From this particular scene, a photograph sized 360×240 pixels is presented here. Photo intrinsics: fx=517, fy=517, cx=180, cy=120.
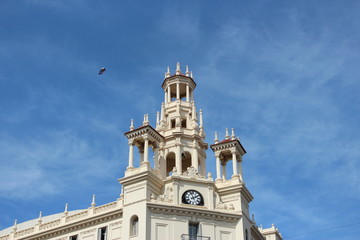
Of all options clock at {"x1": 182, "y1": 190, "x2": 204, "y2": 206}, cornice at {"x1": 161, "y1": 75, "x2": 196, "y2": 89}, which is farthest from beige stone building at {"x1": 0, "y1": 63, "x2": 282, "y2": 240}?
cornice at {"x1": 161, "y1": 75, "x2": 196, "y2": 89}

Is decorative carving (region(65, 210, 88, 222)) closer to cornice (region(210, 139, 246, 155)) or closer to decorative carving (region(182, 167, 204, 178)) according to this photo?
decorative carving (region(182, 167, 204, 178))

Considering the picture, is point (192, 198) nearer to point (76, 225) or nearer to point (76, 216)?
point (76, 225)

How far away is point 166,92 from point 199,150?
10.4 metres

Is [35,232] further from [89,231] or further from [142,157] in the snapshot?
[142,157]

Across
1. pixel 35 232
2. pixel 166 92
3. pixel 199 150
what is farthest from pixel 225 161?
pixel 35 232

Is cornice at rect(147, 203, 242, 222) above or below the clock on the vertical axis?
below

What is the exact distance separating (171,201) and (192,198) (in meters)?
2.43


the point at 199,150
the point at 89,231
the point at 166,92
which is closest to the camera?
the point at 89,231

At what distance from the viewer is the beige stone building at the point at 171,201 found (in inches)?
1987

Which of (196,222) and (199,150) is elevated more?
(199,150)

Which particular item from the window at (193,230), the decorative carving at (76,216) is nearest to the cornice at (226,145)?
the window at (193,230)

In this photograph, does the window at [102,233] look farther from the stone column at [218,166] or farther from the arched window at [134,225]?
the stone column at [218,166]

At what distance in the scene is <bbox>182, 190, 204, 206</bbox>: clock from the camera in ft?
173

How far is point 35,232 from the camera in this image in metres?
57.4
